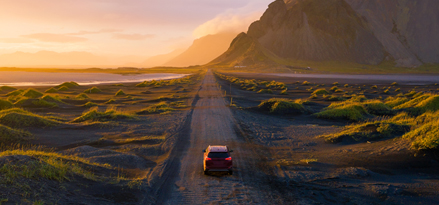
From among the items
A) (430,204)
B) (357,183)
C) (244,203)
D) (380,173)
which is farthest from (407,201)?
(244,203)

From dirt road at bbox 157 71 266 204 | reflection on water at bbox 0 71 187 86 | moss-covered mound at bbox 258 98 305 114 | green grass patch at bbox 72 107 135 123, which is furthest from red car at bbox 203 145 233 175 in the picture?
reflection on water at bbox 0 71 187 86

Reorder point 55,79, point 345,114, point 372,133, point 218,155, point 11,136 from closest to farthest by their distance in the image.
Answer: point 218,155, point 372,133, point 11,136, point 345,114, point 55,79

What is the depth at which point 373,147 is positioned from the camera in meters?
14.9

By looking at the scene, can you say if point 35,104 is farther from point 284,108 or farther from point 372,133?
point 372,133

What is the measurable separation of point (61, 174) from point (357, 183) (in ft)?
37.1

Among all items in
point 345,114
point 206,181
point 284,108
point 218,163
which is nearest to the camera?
point 206,181

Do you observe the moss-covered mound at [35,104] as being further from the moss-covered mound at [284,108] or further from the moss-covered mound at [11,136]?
the moss-covered mound at [284,108]

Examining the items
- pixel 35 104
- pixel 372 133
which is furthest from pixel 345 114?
pixel 35 104

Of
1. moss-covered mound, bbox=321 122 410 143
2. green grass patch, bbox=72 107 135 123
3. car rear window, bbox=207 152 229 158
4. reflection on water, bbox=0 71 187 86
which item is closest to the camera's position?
car rear window, bbox=207 152 229 158

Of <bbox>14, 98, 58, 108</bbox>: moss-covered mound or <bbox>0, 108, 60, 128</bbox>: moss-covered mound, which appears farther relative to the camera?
<bbox>14, 98, 58, 108</bbox>: moss-covered mound

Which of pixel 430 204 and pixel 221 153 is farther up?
pixel 221 153

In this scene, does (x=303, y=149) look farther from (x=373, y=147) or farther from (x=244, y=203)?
(x=244, y=203)

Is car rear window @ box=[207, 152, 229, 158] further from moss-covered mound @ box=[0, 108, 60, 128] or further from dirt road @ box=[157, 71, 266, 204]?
moss-covered mound @ box=[0, 108, 60, 128]

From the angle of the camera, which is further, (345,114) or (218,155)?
(345,114)
